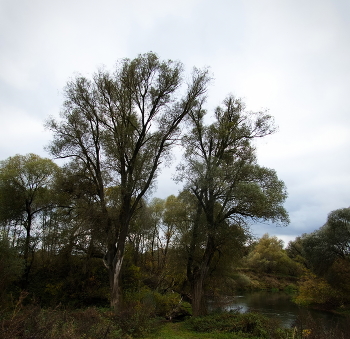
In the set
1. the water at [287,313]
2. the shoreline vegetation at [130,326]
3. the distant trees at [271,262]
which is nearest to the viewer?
the shoreline vegetation at [130,326]

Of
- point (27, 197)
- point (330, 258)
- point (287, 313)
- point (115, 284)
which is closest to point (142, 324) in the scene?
point (115, 284)

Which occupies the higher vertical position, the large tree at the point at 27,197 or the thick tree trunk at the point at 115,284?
the large tree at the point at 27,197

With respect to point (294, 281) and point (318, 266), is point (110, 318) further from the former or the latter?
point (294, 281)

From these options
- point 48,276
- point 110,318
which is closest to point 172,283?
point 48,276

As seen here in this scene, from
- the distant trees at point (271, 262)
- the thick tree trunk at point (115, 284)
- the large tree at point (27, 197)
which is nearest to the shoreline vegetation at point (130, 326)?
the thick tree trunk at point (115, 284)

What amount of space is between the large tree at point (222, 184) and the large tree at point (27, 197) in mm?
11965

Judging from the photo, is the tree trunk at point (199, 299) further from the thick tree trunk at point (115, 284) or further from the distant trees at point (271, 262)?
the distant trees at point (271, 262)

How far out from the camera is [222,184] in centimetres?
1716

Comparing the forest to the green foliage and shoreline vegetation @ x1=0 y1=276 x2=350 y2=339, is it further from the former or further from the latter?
the green foliage

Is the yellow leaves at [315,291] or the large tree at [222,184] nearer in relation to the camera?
the large tree at [222,184]

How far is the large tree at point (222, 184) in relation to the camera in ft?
53.9

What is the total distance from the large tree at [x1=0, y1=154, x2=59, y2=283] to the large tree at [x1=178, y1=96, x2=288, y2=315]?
11965 millimetres

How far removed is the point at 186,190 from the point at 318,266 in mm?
19442

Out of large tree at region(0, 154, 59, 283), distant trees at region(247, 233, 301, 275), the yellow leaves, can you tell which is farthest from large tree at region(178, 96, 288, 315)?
distant trees at region(247, 233, 301, 275)
